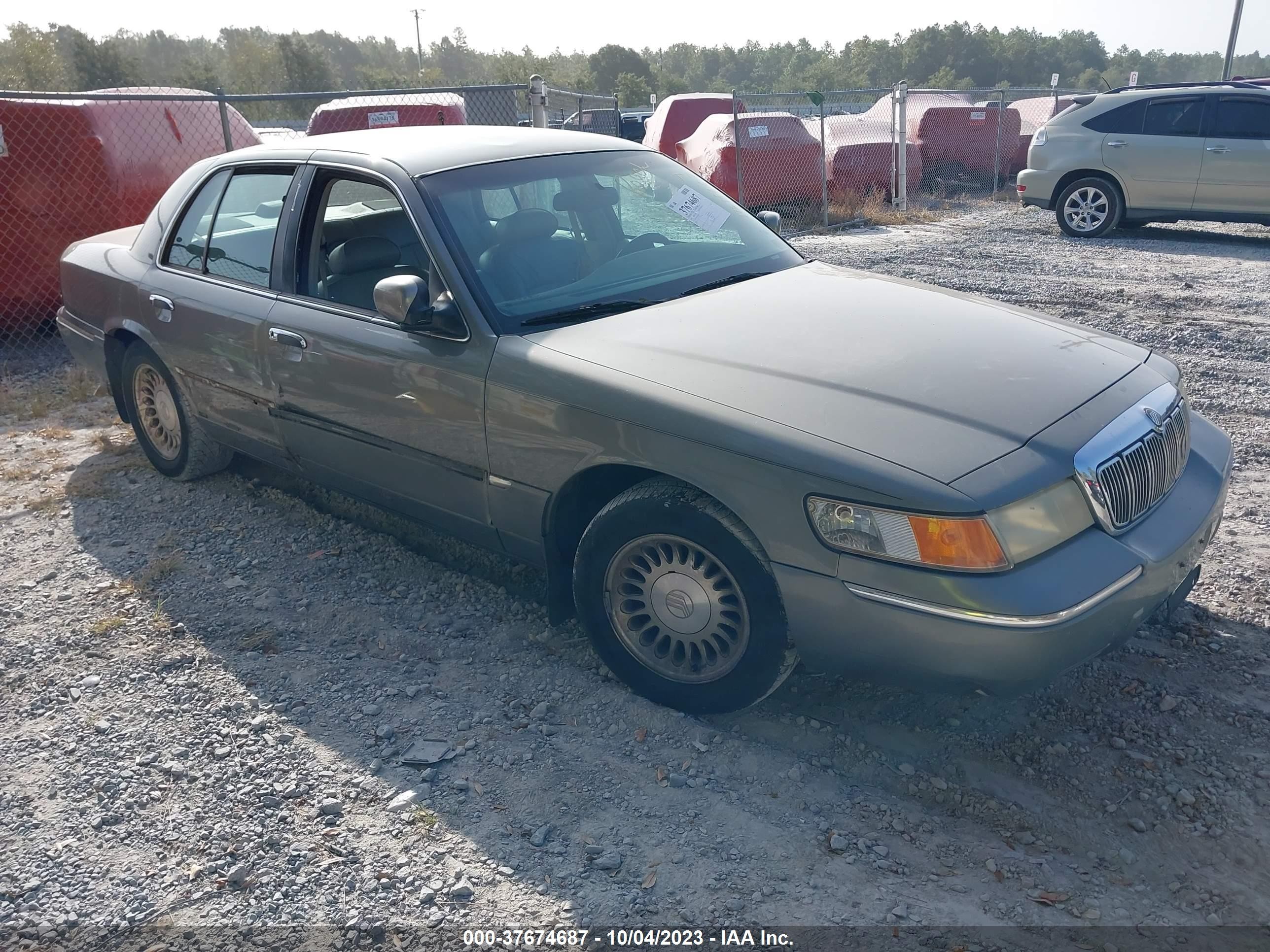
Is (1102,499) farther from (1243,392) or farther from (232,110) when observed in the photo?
(232,110)

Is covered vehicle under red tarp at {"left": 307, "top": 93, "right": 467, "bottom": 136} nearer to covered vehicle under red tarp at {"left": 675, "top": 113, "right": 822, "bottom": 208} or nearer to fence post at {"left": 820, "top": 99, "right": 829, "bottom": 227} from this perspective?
covered vehicle under red tarp at {"left": 675, "top": 113, "right": 822, "bottom": 208}

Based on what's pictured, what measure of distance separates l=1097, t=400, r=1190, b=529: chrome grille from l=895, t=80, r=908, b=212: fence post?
1257 cm

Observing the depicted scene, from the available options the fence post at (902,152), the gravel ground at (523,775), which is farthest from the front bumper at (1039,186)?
the gravel ground at (523,775)

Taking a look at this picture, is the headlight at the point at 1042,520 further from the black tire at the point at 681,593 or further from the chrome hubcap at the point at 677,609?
the chrome hubcap at the point at 677,609

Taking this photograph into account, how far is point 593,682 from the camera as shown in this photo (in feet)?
11.7

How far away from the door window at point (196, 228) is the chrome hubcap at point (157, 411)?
0.65 m

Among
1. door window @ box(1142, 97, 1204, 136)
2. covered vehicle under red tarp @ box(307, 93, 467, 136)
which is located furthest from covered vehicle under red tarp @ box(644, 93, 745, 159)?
door window @ box(1142, 97, 1204, 136)

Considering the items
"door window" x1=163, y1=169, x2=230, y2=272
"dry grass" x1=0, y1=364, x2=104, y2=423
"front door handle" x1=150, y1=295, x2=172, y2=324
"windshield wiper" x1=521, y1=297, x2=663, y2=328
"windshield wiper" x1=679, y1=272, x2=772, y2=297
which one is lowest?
"dry grass" x1=0, y1=364, x2=104, y2=423

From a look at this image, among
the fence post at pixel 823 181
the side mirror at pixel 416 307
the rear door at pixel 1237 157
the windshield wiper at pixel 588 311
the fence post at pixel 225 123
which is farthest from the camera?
the fence post at pixel 823 181

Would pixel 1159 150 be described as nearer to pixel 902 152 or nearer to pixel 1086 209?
pixel 1086 209

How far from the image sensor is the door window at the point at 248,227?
4309 millimetres

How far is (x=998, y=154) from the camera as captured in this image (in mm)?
17625

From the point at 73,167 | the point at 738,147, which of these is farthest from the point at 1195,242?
the point at 73,167

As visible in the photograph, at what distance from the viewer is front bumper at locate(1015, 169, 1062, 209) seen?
1248cm
